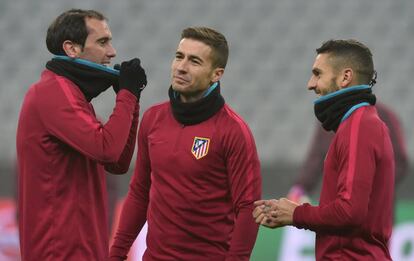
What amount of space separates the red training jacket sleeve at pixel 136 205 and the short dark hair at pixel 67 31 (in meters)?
0.40

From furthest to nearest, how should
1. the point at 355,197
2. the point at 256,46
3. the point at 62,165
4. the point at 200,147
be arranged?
the point at 256,46
the point at 200,147
the point at 62,165
the point at 355,197

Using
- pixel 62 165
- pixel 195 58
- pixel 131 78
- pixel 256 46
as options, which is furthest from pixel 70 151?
pixel 256 46

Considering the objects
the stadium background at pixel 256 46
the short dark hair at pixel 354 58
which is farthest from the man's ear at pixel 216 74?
the stadium background at pixel 256 46

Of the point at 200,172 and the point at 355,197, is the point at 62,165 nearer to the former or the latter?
the point at 200,172

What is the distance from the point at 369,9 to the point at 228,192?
4203mm

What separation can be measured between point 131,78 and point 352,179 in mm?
886

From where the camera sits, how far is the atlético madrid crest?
3447 mm

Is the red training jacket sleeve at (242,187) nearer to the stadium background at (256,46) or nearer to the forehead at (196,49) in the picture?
the forehead at (196,49)

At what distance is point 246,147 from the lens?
3422mm

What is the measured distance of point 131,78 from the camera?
343 centimetres

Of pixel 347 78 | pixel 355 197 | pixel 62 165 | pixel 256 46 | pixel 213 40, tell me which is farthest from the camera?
pixel 256 46

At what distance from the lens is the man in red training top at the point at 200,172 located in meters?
3.41

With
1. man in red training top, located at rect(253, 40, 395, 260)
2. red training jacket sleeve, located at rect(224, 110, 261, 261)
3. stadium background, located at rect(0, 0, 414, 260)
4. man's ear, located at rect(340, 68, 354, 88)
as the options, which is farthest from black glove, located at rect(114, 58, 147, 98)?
stadium background, located at rect(0, 0, 414, 260)

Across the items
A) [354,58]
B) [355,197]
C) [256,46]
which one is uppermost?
[256,46]
